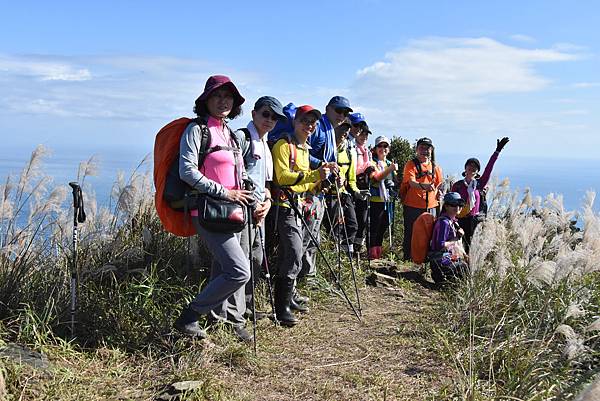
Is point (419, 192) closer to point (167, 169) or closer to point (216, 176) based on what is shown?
point (216, 176)

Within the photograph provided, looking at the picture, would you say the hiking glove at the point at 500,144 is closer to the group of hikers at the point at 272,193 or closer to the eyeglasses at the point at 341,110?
the group of hikers at the point at 272,193

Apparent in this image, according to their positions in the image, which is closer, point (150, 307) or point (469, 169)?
point (150, 307)

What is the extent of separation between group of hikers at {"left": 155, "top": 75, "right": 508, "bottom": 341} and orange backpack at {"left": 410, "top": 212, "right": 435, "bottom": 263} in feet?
0.38

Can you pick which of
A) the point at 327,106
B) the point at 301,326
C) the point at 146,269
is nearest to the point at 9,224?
the point at 146,269

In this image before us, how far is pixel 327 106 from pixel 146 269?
9.84 ft

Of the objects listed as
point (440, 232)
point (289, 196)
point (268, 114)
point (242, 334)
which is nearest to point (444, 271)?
point (440, 232)

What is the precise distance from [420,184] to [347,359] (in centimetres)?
440

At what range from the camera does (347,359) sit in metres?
5.11

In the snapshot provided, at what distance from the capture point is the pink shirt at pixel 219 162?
4.67m

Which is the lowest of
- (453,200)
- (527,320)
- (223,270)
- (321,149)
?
(527,320)

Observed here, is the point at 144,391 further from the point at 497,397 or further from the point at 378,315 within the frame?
the point at 378,315

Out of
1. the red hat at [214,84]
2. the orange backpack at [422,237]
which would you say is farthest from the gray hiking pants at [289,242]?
the orange backpack at [422,237]

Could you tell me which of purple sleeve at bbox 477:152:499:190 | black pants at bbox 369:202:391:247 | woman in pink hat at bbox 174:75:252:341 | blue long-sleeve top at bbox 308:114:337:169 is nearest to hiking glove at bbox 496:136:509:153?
purple sleeve at bbox 477:152:499:190

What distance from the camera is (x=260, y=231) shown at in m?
5.61
